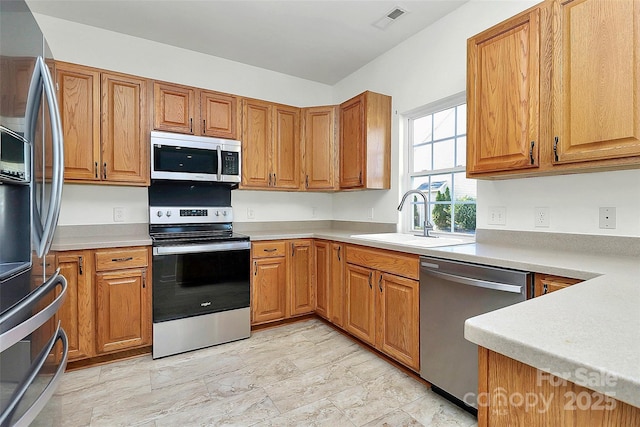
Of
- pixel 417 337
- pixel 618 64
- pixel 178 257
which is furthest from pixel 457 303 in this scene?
pixel 178 257

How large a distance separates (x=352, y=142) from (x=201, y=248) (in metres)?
1.72

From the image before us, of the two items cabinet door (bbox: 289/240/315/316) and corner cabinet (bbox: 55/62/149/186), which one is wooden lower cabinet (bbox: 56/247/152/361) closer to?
corner cabinet (bbox: 55/62/149/186)

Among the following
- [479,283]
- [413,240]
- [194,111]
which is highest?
[194,111]

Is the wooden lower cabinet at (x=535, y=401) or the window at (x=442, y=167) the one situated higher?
the window at (x=442, y=167)

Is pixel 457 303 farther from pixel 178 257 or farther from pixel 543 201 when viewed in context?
pixel 178 257

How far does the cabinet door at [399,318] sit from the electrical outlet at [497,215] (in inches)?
28.7

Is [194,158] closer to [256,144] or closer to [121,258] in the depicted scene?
[256,144]

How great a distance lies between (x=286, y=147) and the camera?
10.8 ft

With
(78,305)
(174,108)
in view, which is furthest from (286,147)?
(78,305)

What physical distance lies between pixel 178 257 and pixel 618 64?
2844 mm

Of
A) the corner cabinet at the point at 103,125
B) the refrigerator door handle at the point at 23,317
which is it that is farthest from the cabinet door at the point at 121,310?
the refrigerator door handle at the point at 23,317

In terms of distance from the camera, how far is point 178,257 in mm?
2445

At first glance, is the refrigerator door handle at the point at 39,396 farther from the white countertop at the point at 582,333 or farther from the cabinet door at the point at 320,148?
the cabinet door at the point at 320,148

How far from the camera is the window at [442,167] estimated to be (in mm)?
2514
